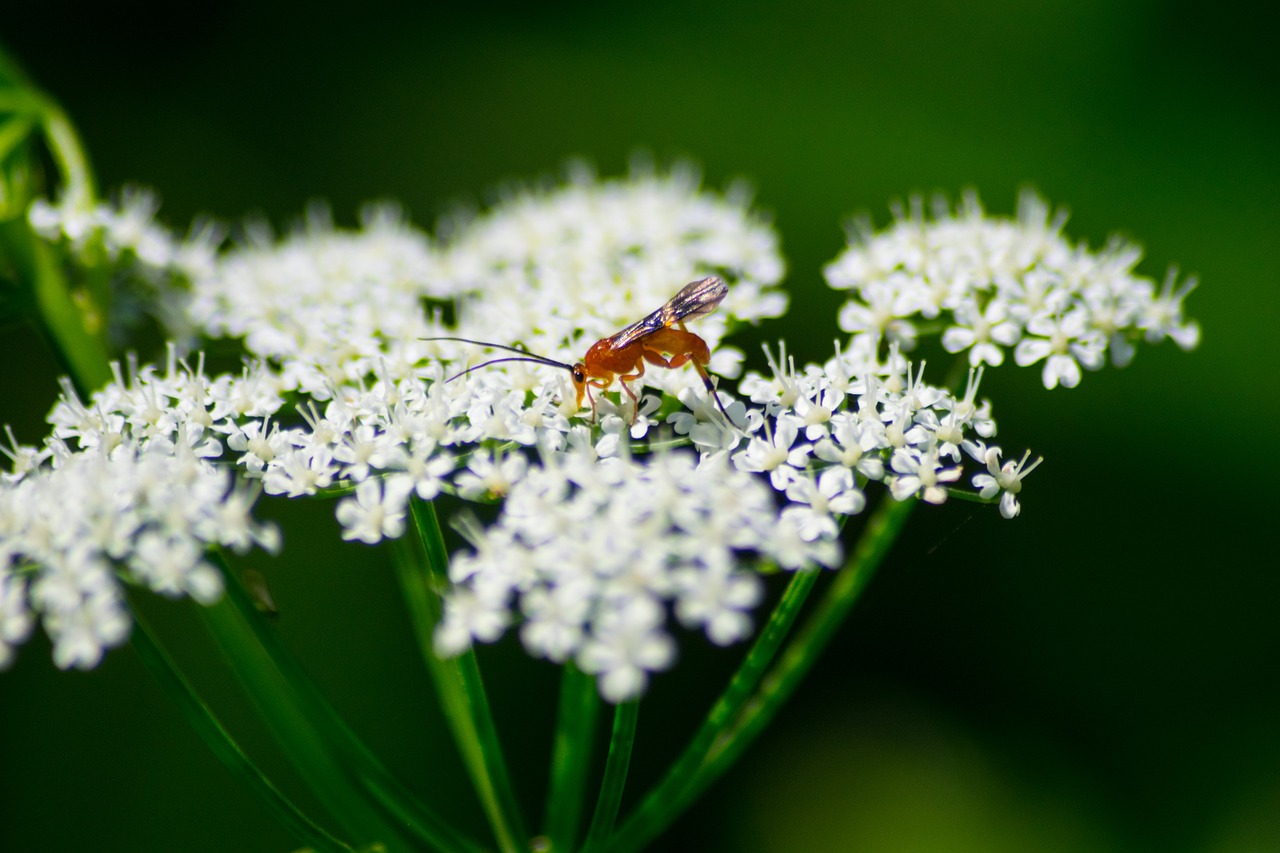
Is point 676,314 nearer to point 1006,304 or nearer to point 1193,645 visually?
point 1006,304

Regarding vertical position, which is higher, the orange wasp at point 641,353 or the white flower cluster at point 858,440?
the orange wasp at point 641,353

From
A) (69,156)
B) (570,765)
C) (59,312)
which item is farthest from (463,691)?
(69,156)

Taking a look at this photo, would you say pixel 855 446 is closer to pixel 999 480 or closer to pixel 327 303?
pixel 999 480

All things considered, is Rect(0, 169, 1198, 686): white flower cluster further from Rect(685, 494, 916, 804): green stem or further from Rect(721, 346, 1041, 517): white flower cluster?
Rect(685, 494, 916, 804): green stem

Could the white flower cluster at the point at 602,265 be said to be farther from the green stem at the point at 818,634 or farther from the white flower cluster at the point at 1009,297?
the green stem at the point at 818,634

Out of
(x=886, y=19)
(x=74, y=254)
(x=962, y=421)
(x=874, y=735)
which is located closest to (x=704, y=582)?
(x=962, y=421)

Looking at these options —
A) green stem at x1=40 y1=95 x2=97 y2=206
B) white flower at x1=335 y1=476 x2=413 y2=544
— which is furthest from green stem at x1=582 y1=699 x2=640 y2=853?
green stem at x1=40 y1=95 x2=97 y2=206

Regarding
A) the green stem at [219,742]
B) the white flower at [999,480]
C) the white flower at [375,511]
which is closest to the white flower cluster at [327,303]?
the white flower at [375,511]
